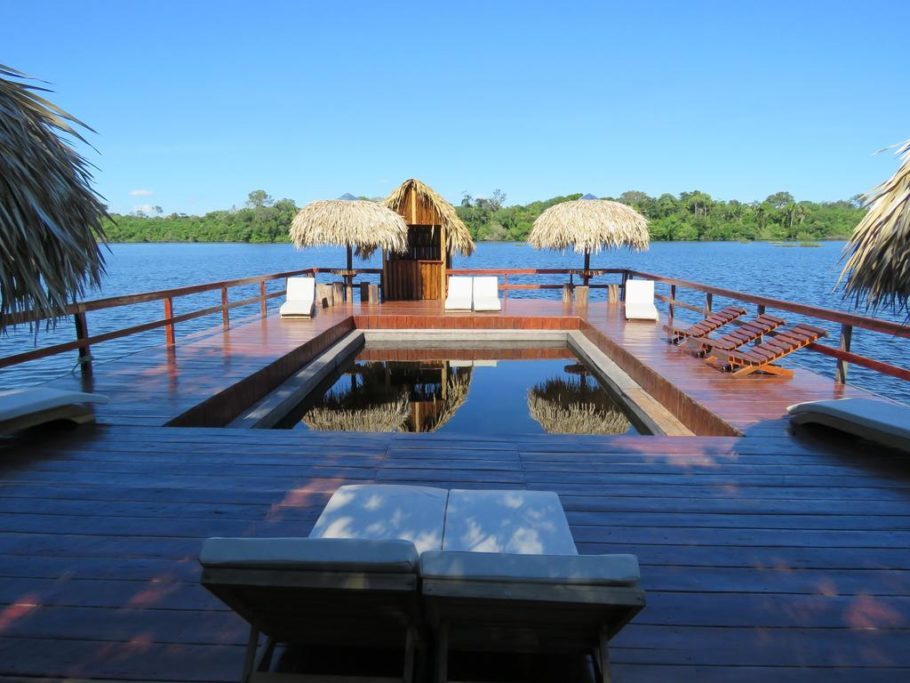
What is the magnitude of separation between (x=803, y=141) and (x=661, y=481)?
48.8 m

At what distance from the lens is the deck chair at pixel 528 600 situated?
4.18ft

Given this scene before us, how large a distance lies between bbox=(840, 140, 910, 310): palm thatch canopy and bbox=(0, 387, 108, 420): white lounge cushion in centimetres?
459

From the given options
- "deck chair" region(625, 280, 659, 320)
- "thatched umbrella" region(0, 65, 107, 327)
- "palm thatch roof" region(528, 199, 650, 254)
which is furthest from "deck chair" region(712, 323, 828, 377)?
"palm thatch roof" region(528, 199, 650, 254)

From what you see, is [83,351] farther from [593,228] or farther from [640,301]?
[593,228]

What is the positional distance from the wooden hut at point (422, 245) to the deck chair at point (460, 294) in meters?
1.72

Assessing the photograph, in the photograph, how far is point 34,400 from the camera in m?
3.76

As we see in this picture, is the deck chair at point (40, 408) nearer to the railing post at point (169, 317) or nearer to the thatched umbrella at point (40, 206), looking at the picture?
the thatched umbrella at point (40, 206)

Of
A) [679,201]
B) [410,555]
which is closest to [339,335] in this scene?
[410,555]

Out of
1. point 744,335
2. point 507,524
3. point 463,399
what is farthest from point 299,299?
point 507,524

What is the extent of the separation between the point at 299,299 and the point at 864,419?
318 inches

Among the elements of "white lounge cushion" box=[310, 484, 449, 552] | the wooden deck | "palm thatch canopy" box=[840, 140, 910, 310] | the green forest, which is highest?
the green forest

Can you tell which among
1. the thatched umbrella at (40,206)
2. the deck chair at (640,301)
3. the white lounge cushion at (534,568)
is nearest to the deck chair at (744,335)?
the deck chair at (640,301)

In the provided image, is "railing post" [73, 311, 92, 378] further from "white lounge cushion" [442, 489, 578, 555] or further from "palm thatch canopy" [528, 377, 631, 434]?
"white lounge cushion" [442, 489, 578, 555]

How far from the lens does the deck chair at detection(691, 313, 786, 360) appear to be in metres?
5.95
